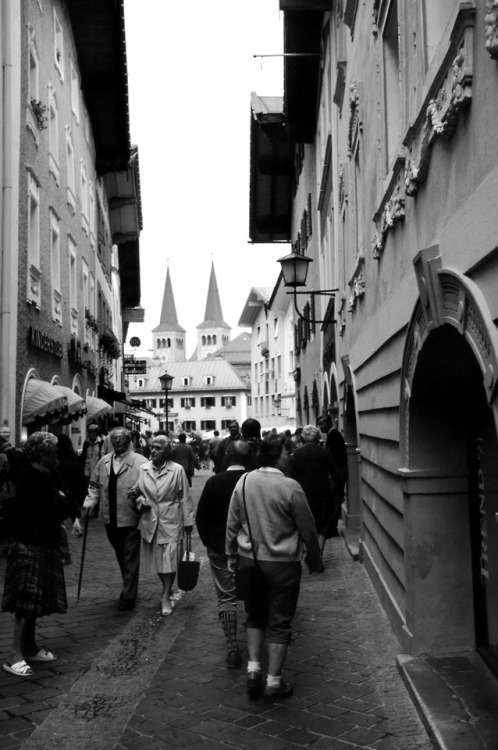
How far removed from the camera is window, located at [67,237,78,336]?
2123 centimetres

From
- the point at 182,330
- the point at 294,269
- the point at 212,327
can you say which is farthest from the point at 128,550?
the point at 182,330

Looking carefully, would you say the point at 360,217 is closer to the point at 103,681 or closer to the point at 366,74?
the point at 366,74

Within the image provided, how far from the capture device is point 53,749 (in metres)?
4.84

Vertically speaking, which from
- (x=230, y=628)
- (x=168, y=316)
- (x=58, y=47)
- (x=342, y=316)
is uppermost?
(x=168, y=316)

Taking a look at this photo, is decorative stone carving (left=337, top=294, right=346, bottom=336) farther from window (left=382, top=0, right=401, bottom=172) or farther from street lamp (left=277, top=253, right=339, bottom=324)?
window (left=382, top=0, right=401, bottom=172)

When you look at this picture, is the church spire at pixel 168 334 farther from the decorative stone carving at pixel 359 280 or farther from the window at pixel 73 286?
the decorative stone carving at pixel 359 280

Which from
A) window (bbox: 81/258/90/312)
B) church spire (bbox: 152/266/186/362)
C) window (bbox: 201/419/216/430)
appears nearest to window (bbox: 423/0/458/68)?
window (bbox: 81/258/90/312)

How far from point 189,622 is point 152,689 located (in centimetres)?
204

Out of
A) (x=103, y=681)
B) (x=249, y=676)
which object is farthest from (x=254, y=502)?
(x=103, y=681)

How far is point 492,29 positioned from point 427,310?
6.49ft

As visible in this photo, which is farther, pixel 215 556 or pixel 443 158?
pixel 215 556

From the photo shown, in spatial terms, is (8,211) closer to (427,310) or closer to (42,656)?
(42,656)

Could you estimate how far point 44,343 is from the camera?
16.8m

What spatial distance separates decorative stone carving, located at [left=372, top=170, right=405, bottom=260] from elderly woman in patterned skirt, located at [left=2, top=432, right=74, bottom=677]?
3077mm
